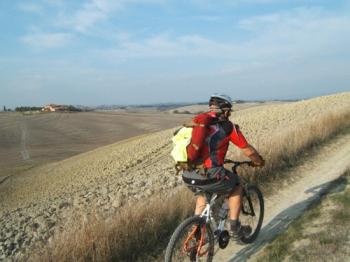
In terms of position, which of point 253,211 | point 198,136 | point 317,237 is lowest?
point 317,237

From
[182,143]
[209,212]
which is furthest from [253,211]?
[182,143]

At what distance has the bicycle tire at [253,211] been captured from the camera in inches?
262

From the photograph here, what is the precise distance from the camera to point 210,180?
17.9 feet

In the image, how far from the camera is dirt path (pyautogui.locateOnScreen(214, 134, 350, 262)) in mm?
6561

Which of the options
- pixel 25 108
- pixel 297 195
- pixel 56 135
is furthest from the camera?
pixel 25 108

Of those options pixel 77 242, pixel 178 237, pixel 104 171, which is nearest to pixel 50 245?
pixel 77 242

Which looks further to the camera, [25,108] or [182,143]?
[25,108]

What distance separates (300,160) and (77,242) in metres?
7.53

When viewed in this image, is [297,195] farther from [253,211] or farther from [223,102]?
[223,102]

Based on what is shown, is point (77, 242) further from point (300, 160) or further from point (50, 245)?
point (300, 160)

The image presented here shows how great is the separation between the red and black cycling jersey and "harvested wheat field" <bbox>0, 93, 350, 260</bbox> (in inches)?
73.2

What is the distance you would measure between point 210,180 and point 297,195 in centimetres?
408

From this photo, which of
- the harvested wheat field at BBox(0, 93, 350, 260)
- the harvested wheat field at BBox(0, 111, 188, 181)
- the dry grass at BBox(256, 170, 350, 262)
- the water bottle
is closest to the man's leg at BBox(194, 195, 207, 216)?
the water bottle

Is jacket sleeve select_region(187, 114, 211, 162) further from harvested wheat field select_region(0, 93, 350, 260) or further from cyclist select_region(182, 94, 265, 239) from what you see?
harvested wheat field select_region(0, 93, 350, 260)
